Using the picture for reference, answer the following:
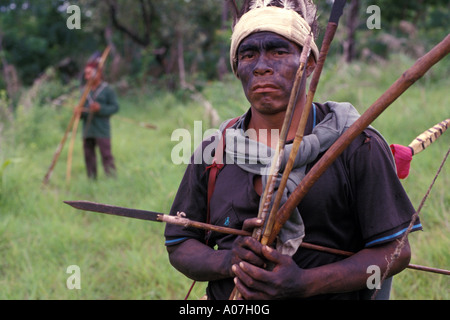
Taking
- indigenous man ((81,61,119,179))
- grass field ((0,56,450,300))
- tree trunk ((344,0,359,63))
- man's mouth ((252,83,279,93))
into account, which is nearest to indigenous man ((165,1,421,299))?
man's mouth ((252,83,279,93))

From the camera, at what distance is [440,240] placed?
314cm

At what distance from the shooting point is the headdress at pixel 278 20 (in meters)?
1.47

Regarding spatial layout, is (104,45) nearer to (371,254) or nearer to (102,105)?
(102,105)

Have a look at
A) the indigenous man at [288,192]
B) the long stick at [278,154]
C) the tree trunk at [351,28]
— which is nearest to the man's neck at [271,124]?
the indigenous man at [288,192]

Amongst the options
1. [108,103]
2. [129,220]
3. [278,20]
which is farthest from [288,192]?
[108,103]

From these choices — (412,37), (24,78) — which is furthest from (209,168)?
(24,78)

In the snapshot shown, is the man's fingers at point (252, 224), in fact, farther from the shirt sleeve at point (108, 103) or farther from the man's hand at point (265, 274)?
the shirt sleeve at point (108, 103)

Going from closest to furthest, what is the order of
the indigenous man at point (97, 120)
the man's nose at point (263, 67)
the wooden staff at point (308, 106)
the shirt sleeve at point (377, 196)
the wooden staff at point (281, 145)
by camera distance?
the wooden staff at point (308, 106), the wooden staff at point (281, 145), the shirt sleeve at point (377, 196), the man's nose at point (263, 67), the indigenous man at point (97, 120)

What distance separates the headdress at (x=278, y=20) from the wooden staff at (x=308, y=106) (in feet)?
1.13

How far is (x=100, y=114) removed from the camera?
6.18m

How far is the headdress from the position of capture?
1466mm

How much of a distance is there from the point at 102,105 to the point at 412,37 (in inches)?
315

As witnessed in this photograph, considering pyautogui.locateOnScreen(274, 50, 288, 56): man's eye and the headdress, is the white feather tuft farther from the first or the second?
pyautogui.locateOnScreen(274, 50, 288, 56): man's eye
